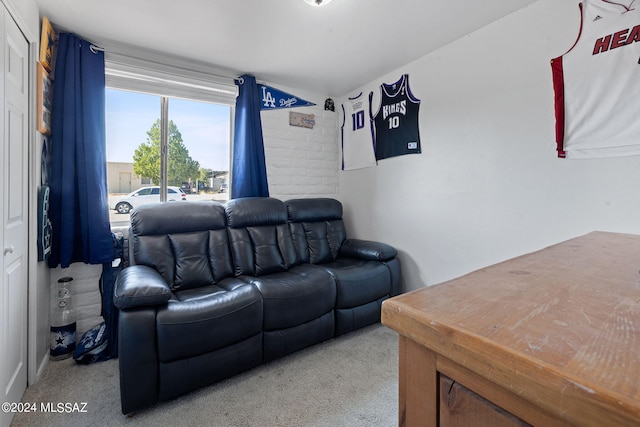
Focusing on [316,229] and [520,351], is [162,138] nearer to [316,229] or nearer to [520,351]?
[316,229]

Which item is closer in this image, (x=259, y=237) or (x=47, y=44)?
(x=47, y=44)

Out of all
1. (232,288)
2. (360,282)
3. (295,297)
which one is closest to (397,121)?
(360,282)

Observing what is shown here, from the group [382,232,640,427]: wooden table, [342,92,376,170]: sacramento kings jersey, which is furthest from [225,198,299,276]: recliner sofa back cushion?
[382,232,640,427]: wooden table

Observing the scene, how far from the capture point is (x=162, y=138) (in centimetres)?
252

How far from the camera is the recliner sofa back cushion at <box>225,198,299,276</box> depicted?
2.36m

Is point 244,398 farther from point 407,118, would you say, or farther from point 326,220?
point 407,118

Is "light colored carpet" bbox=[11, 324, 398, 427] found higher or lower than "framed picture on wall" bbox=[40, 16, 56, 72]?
lower

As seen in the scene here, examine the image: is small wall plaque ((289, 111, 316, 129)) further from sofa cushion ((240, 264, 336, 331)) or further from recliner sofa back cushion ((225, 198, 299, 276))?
sofa cushion ((240, 264, 336, 331))

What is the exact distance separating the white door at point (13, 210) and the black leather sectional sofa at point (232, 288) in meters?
0.44

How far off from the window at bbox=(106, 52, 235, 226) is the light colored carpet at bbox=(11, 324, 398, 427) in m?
1.19

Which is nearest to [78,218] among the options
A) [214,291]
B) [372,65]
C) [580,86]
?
[214,291]

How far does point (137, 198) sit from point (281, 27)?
1785mm

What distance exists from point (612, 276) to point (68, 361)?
111 inches

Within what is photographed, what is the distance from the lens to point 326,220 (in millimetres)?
2988
